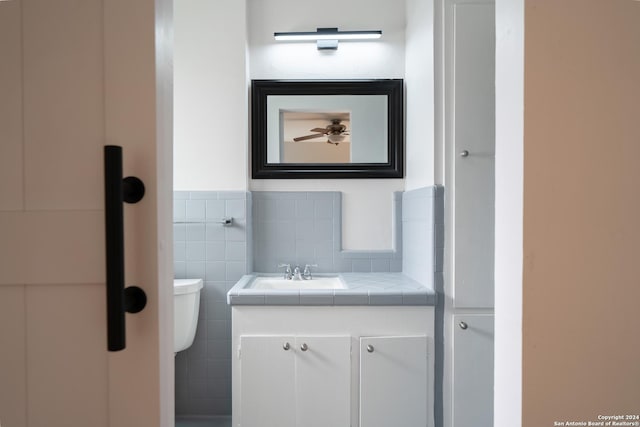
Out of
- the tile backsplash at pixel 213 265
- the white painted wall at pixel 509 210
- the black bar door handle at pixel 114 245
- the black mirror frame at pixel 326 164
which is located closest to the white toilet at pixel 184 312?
the tile backsplash at pixel 213 265

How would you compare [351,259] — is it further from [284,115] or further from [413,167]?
[284,115]

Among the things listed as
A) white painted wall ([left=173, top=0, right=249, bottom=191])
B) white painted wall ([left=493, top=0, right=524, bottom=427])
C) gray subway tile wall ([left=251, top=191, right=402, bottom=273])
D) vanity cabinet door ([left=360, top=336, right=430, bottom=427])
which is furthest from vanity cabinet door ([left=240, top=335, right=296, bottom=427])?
white painted wall ([left=493, top=0, right=524, bottom=427])

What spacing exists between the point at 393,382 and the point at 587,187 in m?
1.26

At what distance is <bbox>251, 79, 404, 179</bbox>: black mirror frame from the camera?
79.5 inches

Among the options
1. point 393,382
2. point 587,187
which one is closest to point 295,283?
point 393,382

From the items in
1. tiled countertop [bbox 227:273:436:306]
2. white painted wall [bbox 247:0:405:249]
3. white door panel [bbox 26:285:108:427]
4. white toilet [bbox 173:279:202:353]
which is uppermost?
white painted wall [bbox 247:0:405:249]

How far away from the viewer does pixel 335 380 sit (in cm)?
152

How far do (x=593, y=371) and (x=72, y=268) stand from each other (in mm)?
904

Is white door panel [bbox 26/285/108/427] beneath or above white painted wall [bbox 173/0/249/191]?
beneath

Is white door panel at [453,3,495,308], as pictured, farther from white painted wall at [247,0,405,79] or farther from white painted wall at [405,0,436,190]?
white painted wall at [247,0,405,79]

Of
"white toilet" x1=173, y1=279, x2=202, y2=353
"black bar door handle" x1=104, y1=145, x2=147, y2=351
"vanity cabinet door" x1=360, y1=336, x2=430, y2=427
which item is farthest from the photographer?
"white toilet" x1=173, y1=279, x2=202, y2=353

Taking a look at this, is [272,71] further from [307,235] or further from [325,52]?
[307,235]

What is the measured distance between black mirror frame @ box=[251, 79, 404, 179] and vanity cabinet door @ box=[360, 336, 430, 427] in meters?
0.99

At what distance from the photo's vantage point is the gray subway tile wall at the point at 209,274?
1.91 meters
